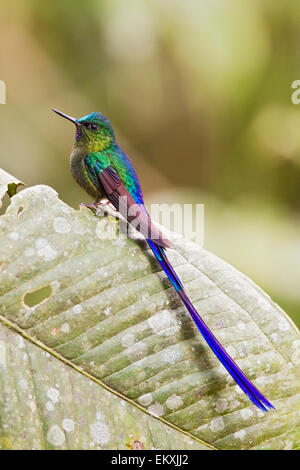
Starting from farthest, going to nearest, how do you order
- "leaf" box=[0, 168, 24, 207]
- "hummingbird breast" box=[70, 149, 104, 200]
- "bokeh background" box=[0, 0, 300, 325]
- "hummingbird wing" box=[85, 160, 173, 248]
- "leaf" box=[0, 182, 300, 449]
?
"bokeh background" box=[0, 0, 300, 325], "hummingbird breast" box=[70, 149, 104, 200], "hummingbird wing" box=[85, 160, 173, 248], "leaf" box=[0, 168, 24, 207], "leaf" box=[0, 182, 300, 449]

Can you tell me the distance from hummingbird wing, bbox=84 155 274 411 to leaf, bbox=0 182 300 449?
0.02 metres

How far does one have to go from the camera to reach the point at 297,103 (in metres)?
3.46

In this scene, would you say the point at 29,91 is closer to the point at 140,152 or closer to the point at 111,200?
the point at 140,152

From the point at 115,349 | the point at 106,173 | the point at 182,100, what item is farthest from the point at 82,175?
the point at 182,100

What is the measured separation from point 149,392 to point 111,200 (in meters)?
0.62

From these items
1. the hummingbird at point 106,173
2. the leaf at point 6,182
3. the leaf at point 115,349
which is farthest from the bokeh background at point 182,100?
the leaf at point 6,182

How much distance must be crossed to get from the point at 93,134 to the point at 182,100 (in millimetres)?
2061

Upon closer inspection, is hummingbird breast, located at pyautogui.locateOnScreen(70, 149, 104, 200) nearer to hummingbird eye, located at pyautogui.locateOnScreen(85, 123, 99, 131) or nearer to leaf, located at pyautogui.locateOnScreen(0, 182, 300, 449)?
hummingbird eye, located at pyautogui.locateOnScreen(85, 123, 99, 131)

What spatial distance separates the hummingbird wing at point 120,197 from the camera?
1538 millimetres

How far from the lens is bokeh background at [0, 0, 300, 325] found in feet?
11.0

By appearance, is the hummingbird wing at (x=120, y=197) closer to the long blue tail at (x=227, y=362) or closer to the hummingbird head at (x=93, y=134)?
the hummingbird head at (x=93, y=134)

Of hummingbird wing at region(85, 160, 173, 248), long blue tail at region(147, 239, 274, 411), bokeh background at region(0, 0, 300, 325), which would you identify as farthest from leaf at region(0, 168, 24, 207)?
bokeh background at region(0, 0, 300, 325)

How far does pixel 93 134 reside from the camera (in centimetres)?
180

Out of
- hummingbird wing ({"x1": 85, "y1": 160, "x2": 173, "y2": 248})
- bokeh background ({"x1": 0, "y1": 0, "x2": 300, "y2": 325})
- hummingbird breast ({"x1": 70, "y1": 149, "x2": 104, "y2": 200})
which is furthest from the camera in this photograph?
bokeh background ({"x1": 0, "y1": 0, "x2": 300, "y2": 325})
